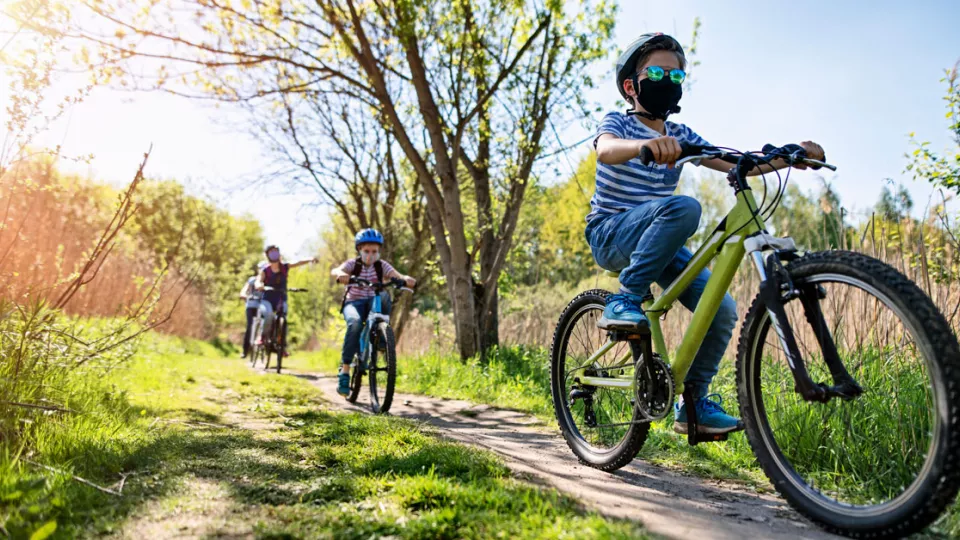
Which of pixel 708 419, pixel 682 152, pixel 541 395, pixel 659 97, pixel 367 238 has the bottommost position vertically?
pixel 541 395

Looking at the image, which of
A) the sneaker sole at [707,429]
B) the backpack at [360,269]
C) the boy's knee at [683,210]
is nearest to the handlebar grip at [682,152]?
A: the boy's knee at [683,210]

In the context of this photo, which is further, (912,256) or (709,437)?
(912,256)

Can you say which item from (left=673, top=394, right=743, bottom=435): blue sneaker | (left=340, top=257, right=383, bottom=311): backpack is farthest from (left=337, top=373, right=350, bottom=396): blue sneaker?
(left=673, top=394, right=743, bottom=435): blue sneaker

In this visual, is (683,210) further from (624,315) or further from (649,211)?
(624,315)

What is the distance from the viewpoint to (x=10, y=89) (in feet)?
12.3

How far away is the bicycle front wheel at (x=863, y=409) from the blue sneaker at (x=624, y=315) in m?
0.54

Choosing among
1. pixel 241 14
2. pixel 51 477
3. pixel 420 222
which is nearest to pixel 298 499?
pixel 51 477

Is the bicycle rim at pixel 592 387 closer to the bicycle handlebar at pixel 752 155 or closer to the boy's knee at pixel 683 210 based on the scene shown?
the boy's knee at pixel 683 210

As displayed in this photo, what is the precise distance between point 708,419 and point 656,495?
41 centimetres

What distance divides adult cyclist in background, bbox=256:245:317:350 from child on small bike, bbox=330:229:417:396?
475 cm

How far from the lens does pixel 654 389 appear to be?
297cm

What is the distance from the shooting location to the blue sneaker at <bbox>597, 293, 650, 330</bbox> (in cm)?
298

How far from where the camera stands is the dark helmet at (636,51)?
321 centimetres

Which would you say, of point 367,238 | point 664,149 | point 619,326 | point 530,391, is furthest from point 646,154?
point 367,238
